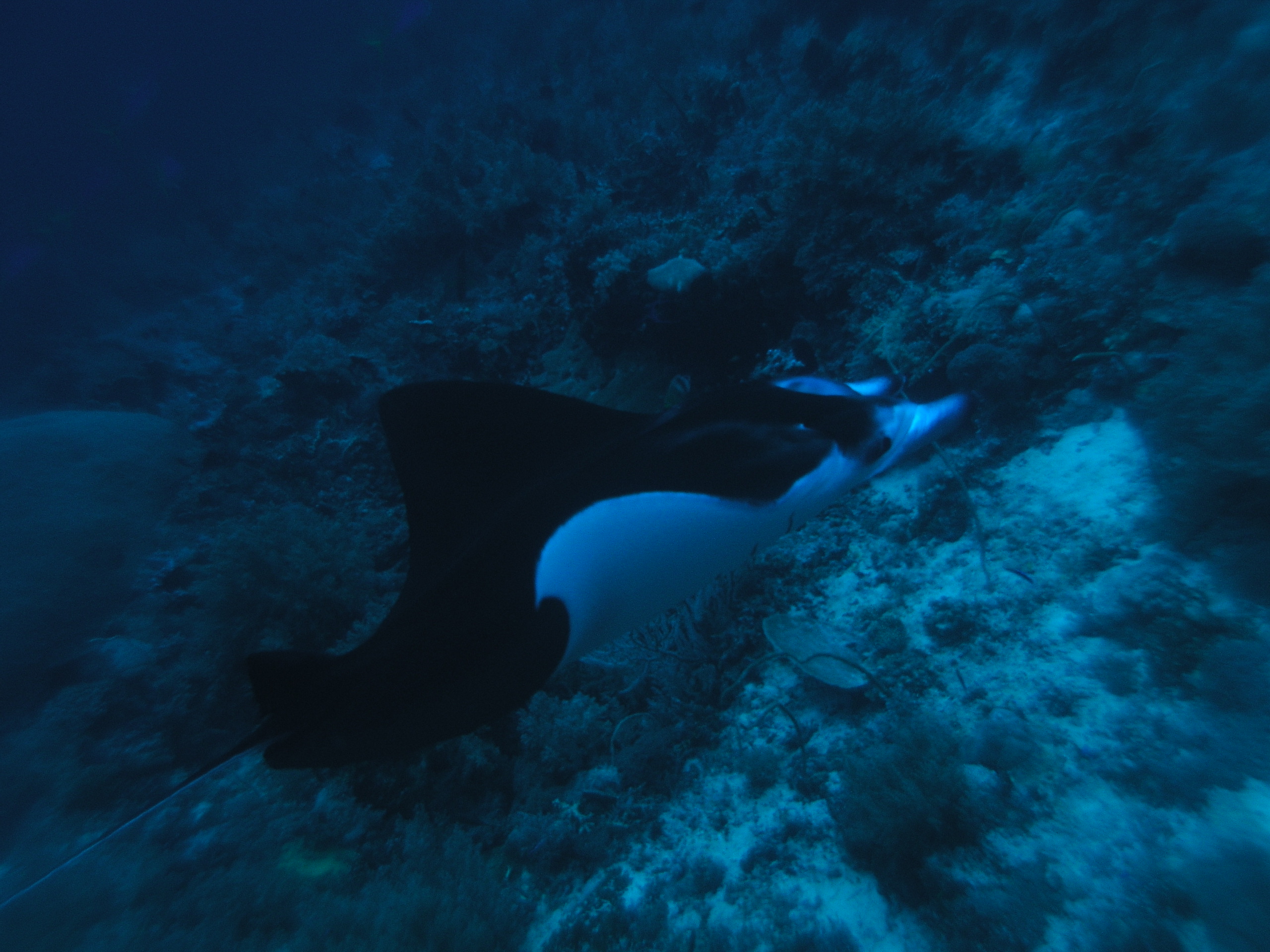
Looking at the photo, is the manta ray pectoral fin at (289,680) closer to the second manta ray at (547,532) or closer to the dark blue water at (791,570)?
the second manta ray at (547,532)

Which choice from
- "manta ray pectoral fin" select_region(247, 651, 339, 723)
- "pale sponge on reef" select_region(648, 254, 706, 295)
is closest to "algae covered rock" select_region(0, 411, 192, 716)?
"manta ray pectoral fin" select_region(247, 651, 339, 723)

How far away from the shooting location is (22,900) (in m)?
3.09

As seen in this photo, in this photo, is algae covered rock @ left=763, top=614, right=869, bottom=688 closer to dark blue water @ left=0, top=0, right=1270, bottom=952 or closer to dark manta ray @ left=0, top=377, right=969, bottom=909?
dark blue water @ left=0, top=0, right=1270, bottom=952

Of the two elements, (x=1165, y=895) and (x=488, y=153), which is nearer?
(x=1165, y=895)

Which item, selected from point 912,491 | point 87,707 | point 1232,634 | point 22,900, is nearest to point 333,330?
point 87,707

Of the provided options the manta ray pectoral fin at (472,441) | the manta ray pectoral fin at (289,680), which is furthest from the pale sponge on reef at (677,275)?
the manta ray pectoral fin at (289,680)

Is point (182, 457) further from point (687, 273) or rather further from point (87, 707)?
point (687, 273)

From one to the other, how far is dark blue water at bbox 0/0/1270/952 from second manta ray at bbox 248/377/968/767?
0.18 ft

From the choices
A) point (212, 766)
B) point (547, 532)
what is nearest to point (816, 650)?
point (547, 532)

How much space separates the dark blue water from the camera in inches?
76.0

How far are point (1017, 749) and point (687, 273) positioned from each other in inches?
144

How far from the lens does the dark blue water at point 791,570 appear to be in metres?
1.93

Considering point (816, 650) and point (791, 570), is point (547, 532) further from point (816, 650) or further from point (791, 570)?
point (791, 570)

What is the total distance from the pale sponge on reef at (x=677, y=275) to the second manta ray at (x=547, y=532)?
7.33ft
